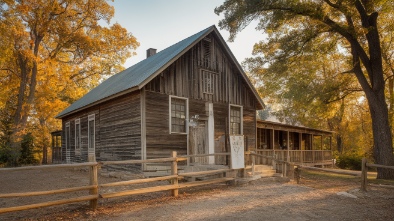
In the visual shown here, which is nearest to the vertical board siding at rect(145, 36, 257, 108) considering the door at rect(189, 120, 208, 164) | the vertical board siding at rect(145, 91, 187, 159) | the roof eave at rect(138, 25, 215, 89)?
the vertical board siding at rect(145, 91, 187, 159)

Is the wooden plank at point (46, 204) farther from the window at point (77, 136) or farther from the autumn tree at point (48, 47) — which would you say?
the autumn tree at point (48, 47)

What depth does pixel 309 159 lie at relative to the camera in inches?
996

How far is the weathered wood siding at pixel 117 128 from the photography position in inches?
544

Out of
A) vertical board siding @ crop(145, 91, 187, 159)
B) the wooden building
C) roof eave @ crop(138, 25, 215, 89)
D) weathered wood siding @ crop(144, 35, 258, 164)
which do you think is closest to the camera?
roof eave @ crop(138, 25, 215, 89)

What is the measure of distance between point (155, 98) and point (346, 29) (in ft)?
35.9

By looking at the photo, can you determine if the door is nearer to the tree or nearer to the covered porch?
the tree

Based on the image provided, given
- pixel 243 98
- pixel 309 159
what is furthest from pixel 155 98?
pixel 309 159

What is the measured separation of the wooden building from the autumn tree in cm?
1112

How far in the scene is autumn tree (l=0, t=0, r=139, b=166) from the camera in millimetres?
25891

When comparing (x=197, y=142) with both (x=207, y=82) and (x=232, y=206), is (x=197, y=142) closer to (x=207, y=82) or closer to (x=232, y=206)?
(x=207, y=82)

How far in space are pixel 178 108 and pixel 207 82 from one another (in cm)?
238

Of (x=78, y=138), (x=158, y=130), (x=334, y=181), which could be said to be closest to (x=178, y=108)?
(x=158, y=130)

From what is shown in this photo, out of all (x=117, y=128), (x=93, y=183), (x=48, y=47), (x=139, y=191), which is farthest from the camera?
(x=48, y=47)

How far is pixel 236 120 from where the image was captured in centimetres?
1772
